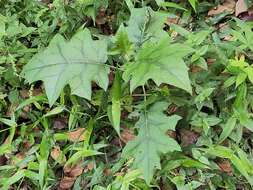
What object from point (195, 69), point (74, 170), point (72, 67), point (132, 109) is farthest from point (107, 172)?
point (195, 69)

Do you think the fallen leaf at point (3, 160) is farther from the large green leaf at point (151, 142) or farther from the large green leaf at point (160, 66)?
the large green leaf at point (160, 66)

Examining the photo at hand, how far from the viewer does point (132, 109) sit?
2.09 metres

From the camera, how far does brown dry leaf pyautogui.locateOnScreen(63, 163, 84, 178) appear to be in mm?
2051

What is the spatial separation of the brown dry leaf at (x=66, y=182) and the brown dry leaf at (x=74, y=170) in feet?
0.06

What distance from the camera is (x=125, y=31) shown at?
1.90m

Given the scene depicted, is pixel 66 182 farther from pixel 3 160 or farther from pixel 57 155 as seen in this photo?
pixel 3 160

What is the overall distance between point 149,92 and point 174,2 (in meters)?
0.68

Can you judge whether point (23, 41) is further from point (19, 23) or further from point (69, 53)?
point (69, 53)

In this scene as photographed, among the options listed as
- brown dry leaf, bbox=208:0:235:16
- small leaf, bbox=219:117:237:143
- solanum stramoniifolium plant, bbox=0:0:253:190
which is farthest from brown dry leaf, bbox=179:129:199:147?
brown dry leaf, bbox=208:0:235:16

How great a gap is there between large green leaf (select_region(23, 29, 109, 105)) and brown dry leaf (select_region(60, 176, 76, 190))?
0.50 meters

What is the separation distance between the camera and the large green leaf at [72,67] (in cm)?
173

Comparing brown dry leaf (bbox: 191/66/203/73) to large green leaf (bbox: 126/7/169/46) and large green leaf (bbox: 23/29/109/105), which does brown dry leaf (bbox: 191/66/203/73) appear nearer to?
large green leaf (bbox: 126/7/169/46)

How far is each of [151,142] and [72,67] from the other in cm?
40

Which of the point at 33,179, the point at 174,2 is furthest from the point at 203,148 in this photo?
the point at 174,2
